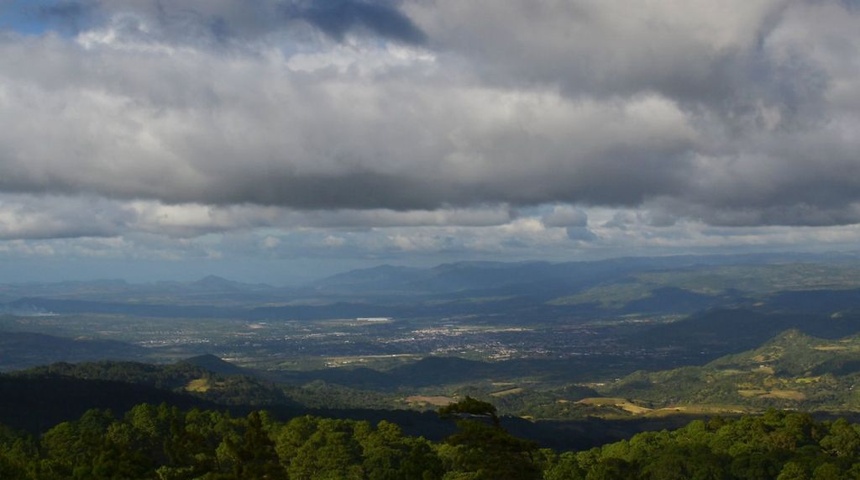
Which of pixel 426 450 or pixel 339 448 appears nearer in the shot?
pixel 339 448

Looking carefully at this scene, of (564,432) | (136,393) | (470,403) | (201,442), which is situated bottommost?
(564,432)

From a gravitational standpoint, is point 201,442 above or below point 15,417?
above

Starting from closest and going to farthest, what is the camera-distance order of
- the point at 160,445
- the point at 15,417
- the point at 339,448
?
the point at 339,448
the point at 160,445
the point at 15,417

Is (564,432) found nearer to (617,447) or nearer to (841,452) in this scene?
(617,447)

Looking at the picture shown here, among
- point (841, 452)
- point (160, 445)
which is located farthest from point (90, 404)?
point (841, 452)

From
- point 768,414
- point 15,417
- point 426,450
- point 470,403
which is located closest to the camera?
point 470,403

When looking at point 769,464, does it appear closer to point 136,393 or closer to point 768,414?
point 768,414
